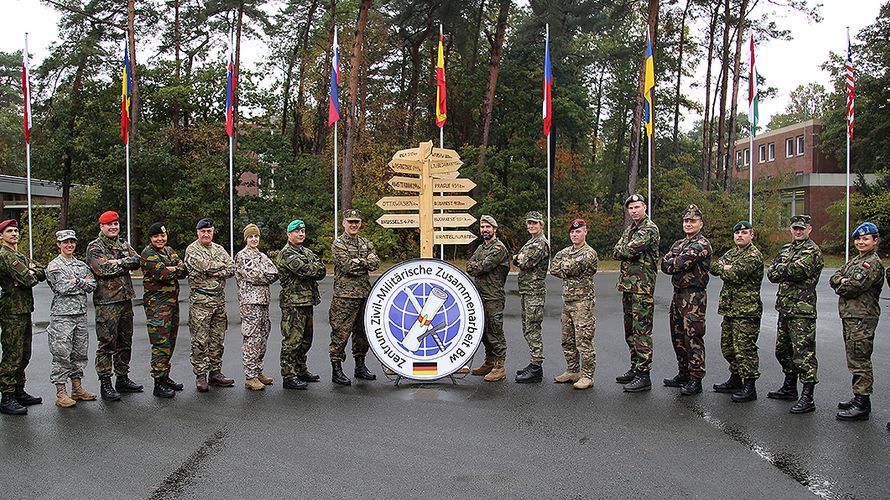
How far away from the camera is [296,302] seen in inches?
300

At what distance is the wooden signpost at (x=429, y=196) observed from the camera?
26.2ft

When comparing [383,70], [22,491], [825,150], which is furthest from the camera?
[825,150]

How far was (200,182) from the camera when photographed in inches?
1212

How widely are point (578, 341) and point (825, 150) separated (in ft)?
149

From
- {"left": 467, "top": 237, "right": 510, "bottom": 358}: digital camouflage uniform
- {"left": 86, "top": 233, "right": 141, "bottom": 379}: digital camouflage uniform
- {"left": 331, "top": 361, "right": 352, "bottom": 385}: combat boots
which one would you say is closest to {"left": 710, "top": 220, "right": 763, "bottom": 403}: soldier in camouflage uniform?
{"left": 467, "top": 237, "right": 510, "bottom": 358}: digital camouflage uniform

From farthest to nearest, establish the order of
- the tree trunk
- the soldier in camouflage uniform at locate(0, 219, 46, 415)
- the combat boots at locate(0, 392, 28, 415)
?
the tree trunk
the soldier in camouflage uniform at locate(0, 219, 46, 415)
the combat boots at locate(0, 392, 28, 415)

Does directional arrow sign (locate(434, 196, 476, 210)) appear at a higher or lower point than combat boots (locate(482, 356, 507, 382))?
higher

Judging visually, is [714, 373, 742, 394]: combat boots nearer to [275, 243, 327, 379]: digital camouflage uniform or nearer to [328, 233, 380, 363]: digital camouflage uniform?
[328, 233, 380, 363]: digital camouflage uniform

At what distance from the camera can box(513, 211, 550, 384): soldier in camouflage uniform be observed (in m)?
7.73

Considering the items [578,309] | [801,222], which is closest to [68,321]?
[578,309]

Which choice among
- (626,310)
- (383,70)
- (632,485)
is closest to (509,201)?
(383,70)

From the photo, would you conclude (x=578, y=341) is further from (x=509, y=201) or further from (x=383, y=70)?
(x=383, y=70)

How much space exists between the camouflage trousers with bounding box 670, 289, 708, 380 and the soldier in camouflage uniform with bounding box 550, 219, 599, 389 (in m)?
0.91

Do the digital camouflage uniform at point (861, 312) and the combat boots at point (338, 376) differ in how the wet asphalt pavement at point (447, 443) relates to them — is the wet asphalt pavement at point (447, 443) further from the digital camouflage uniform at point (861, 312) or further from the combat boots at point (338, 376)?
the digital camouflage uniform at point (861, 312)
